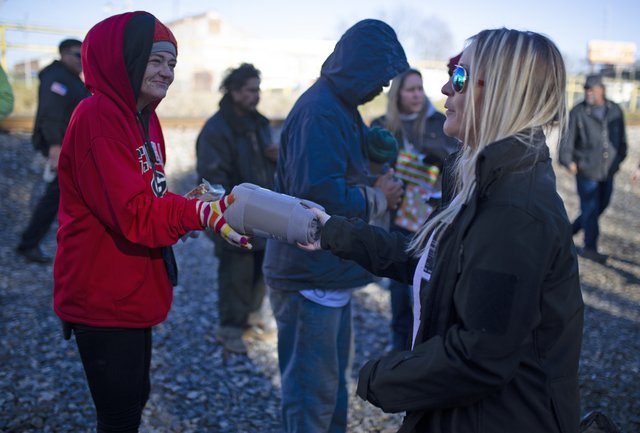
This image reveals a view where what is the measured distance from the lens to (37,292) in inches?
223

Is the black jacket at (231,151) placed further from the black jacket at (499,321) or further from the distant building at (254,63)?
the distant building at (254,63)

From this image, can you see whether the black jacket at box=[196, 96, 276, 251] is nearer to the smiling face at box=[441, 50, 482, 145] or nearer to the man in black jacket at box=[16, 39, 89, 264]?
the man in black jacket at box=[16, 39, 89, 264]

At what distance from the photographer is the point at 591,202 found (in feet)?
25.4

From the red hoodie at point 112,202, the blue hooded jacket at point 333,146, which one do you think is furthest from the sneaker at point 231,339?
the red hoodie at point 112,202

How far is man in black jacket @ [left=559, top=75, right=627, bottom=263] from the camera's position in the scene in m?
7.73

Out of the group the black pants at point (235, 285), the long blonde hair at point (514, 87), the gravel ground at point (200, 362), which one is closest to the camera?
the long blonde hair at point (514, 87)

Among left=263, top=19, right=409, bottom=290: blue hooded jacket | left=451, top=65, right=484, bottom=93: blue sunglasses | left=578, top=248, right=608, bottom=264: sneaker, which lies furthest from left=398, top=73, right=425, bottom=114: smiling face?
left=578, top=248, right=608, bottom=264: sneaker

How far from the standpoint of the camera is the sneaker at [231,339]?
185 inches

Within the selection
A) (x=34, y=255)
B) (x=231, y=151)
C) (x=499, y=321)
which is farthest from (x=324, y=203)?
(x=34, y=255)

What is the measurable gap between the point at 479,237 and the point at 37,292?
5.28 m

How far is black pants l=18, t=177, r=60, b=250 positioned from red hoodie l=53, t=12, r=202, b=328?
15.0 ft

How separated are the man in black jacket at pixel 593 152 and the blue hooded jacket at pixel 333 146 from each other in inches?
220

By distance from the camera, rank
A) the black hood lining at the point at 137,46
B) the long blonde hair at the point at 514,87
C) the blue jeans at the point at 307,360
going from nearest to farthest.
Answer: the long blonde hair at the point at 514,87 → the black hood lining at the point at 137,46 → the blue jeans at the point at 307,360

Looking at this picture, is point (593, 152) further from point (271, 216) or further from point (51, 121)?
point (271, 216)
